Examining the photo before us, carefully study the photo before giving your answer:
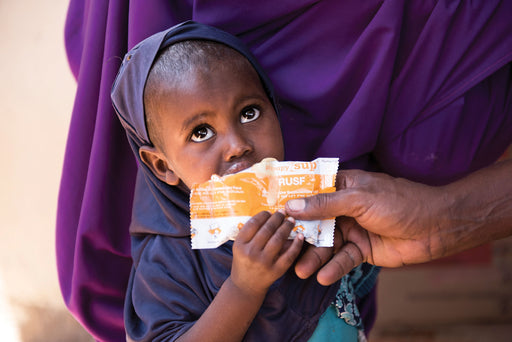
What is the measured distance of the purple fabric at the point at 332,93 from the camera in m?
1.41

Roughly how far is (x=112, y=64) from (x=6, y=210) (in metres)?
0.97

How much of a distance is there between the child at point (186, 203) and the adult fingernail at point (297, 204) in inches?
1.2

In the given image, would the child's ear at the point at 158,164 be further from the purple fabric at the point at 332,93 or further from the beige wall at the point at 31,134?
the beige wall at the point at 31,134

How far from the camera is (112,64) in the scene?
5.25 ft

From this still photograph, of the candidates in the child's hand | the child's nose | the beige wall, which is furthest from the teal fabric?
the beige wall

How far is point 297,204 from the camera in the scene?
3.67 feet

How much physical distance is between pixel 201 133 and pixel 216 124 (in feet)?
0.17

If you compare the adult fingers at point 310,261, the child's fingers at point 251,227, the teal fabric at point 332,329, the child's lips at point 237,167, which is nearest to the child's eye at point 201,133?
the child's lips at point 237,167

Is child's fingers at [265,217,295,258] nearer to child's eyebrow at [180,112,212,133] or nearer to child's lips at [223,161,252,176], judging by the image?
child's lips at [223,161,252,176]

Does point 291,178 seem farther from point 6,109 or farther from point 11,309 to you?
point 11,309

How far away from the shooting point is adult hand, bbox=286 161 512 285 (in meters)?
1.16

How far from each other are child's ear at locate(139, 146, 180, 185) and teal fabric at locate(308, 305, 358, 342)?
1.84ft

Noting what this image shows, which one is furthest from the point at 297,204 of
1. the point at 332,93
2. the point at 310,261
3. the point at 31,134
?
the point at 31,134

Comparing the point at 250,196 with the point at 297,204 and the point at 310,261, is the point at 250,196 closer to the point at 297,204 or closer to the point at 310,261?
the point at 297,204
